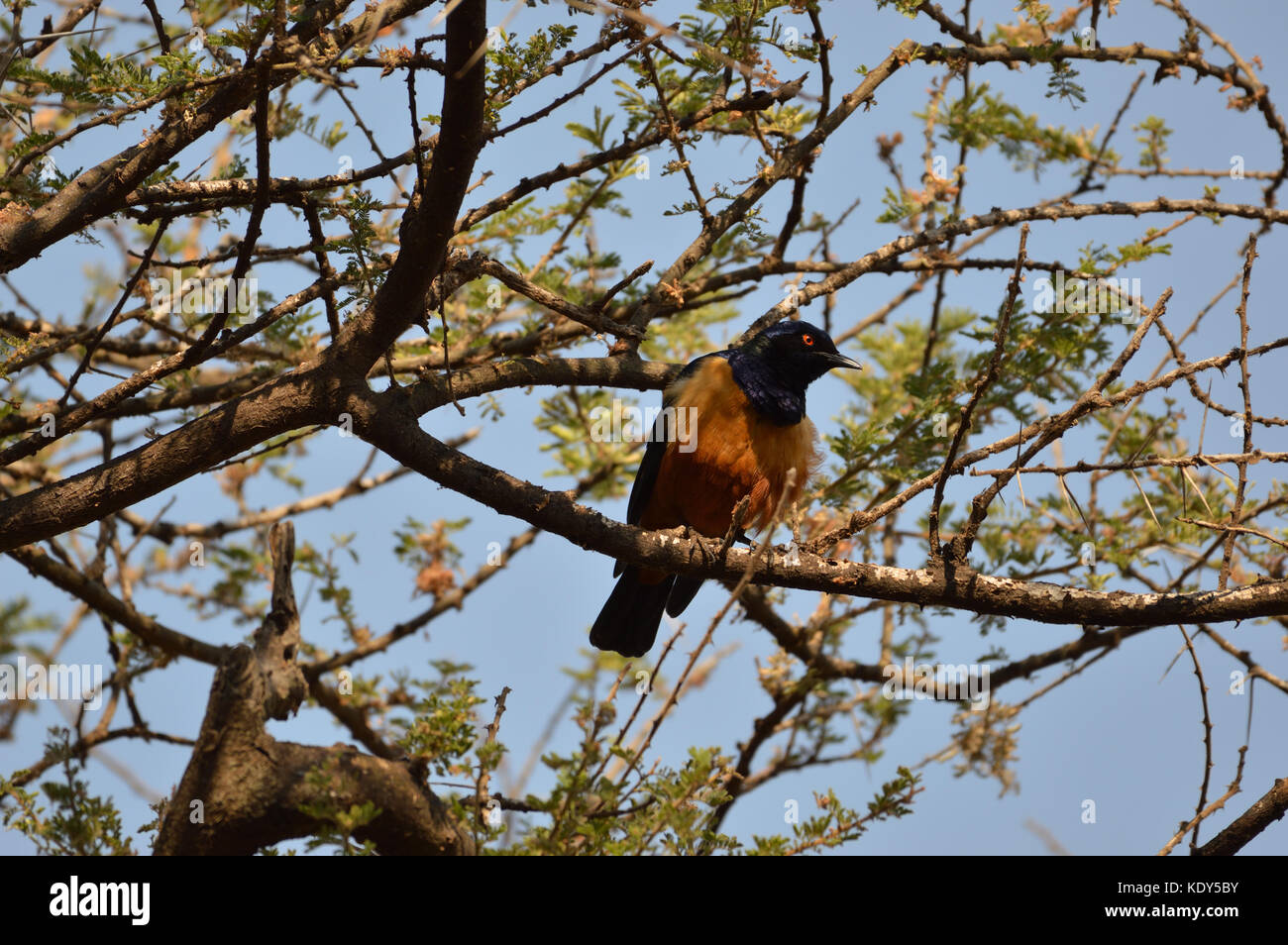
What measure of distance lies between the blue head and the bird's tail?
1.02 m

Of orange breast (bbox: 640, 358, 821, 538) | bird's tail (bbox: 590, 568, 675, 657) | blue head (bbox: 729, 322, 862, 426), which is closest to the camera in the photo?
orange breast (bbox: 640, 358, 821, 538)

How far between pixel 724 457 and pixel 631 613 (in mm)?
1033

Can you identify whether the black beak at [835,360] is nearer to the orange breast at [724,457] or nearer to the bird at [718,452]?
the bird at [718,452]

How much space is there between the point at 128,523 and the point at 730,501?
11.5 ft

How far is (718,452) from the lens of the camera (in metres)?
5.46

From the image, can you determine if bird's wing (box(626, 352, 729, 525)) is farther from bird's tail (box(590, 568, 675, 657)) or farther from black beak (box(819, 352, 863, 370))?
black beak (box(819, 352, 863, 370))

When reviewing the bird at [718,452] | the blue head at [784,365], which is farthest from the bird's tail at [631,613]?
the blue head at [784,365]

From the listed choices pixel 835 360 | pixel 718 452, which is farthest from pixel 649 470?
pixel 835 360

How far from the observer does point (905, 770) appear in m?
4.38

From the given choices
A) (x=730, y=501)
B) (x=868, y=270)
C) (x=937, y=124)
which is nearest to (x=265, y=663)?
(x=730, y=501)

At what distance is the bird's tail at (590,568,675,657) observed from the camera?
235 inches

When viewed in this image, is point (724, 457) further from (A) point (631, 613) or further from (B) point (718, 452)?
(A) point (631, 613)

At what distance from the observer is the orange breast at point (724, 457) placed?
547cm

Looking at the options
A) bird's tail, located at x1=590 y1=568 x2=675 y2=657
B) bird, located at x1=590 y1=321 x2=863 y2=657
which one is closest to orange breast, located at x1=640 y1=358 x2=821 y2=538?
bird, located at x1=590 y1=321 x2=863 y2=657
